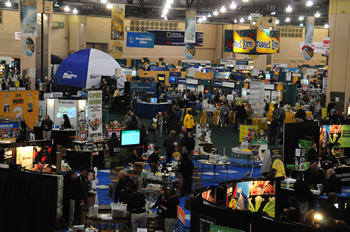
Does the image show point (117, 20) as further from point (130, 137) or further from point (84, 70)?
point (130, 137)

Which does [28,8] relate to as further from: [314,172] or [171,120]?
[314,172]

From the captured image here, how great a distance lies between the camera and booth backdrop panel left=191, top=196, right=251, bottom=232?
6363mm

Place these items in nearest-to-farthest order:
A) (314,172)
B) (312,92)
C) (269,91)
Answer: (314,172) → (269,91) → (312,92)

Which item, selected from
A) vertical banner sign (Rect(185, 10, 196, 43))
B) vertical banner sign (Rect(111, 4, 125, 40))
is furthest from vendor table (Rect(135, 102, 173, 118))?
vertical banner sign (Rect(185, 10, 196, 43))

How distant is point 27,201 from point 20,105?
12.0 metres

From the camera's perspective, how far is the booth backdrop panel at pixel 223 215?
20.9 ft

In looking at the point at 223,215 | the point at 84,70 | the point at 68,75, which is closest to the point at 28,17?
the point at 84,70

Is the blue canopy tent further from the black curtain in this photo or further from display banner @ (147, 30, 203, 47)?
the black curtain

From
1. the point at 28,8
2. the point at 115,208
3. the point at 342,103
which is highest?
the point at 28,8

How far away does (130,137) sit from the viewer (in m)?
14.0

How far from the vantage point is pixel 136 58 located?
47.2 meters

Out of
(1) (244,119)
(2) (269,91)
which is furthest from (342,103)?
(2) (269,91)

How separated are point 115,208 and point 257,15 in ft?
75.3

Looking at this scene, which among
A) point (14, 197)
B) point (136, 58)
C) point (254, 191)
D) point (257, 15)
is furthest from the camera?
point (136, 58)
